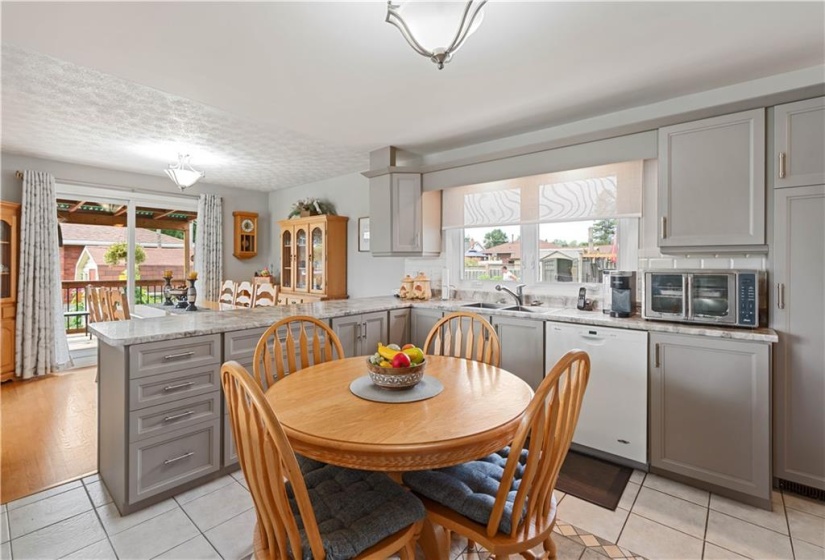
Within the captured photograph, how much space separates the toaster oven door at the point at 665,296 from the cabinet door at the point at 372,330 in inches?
75.5

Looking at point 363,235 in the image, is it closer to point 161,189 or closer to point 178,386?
point 161,189

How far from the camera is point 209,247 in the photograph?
18.2 feet

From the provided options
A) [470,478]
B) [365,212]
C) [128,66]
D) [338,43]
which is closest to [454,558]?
A: [470,478]

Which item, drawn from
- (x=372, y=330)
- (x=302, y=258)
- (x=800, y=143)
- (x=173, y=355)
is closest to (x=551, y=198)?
(x=800, y=143)

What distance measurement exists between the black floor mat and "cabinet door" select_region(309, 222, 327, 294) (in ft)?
11.5

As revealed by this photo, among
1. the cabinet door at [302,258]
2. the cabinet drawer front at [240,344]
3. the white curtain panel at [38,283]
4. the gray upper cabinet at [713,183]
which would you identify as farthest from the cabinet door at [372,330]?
the white curtain panel at [38,283]

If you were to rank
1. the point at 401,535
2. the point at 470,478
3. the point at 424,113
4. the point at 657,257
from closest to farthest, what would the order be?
1. the point at 401,535
2. the point at 470,478
3. the point at 657,257
4. the point at 424,113

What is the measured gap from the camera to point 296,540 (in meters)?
0.97

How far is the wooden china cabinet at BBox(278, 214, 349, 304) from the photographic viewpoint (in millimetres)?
4953

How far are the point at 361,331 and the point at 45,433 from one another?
240 centimetres

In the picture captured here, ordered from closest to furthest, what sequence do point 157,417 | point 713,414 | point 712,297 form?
point 157,417 < point 713,414 < point 712,297

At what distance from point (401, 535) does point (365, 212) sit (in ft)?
13.4

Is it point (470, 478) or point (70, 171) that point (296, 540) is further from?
point (70, 171)

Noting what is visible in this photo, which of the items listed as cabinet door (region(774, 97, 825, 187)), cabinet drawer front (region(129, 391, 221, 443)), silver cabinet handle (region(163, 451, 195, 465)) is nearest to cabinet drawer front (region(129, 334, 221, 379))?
cabinet drawer front (region(129, 391, 221, 443))
